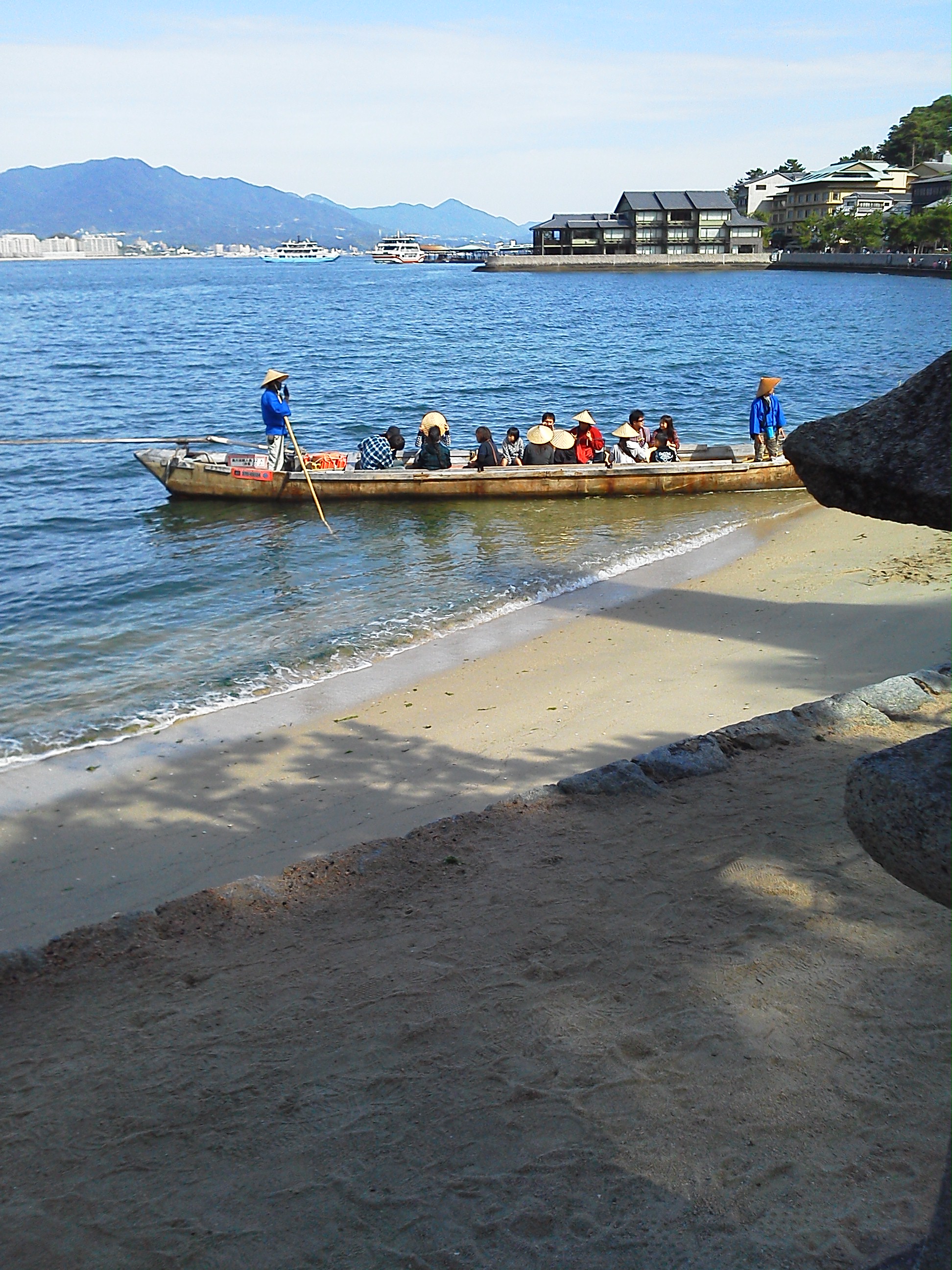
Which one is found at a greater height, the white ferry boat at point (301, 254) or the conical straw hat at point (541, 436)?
the white ferry boat at point (301, 254)

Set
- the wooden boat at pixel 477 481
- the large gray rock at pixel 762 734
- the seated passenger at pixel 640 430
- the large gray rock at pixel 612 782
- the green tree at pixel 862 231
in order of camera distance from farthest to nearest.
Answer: the green tree at pixel 862 231 → the seated passenger at pixel 640 430 → the wooden boat at pixel 477 481 → the large gray rock at pixel 762 734 → the large gray rock at pixel 612 782

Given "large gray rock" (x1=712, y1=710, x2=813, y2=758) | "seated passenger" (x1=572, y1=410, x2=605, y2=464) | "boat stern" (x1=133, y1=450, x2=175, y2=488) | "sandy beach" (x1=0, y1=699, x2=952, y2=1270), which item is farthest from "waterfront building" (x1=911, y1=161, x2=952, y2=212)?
"sandy beach" (x1=0, y1=699, x2=952, y2=1270)

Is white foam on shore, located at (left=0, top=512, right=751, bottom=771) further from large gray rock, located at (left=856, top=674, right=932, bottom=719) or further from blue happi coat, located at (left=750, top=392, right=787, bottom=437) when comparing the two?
large gray rock, located at (left=856, top=674, right=932, bottom=719)

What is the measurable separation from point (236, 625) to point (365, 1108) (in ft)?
30.0

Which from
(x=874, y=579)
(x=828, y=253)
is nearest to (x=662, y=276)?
(x=828, y=253)

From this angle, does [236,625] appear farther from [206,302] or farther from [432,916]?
[206,302]

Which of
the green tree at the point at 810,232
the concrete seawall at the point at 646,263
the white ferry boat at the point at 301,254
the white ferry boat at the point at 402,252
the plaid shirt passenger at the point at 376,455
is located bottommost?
the plaid shirt passenger at the point at 376,455

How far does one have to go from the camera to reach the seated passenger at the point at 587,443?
1788 centimetres

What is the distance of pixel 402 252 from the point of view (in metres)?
174

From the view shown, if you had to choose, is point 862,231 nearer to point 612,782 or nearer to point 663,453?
point 663,453

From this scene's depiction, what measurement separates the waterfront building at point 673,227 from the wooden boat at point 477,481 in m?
98.5

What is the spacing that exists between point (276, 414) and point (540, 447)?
4563 millimetres

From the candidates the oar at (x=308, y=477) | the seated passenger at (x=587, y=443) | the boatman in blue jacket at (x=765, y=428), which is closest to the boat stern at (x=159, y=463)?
the oar at (x=308, y=477)

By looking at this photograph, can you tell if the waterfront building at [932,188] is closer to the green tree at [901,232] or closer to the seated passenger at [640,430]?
the green tree at [901,232]
